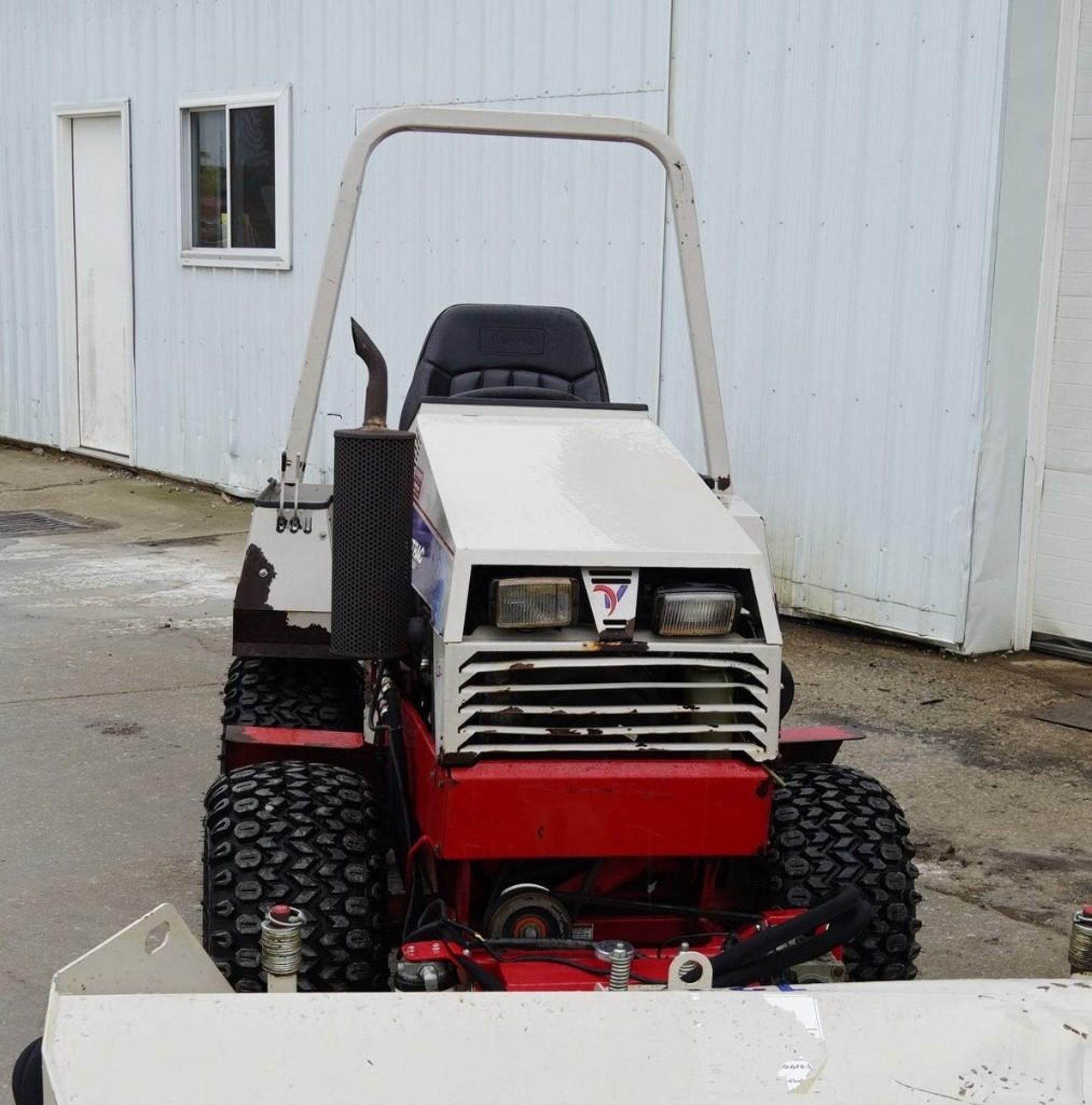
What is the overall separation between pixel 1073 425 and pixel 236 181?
649cm

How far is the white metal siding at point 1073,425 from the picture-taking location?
732 cm

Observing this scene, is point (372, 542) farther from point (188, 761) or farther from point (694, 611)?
point (188, 761)

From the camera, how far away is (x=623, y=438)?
3975 mm

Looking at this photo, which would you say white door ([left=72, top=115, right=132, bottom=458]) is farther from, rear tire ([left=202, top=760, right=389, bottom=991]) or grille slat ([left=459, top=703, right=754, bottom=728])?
grille slat ([left=459, top=703, right=754, bottom=728])

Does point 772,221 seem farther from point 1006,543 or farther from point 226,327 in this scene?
point 226,327

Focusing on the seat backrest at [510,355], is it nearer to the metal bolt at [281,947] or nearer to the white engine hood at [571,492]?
the white engine hood at [571,492]

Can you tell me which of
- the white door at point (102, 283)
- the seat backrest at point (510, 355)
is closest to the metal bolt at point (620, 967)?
the seat backrest at point (510, 355)

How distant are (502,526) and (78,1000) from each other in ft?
4.04

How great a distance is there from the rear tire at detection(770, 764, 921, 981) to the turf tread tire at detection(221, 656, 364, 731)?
4.97ft

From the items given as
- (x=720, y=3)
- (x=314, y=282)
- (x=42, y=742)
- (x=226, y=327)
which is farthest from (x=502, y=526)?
(x=226, y=327)

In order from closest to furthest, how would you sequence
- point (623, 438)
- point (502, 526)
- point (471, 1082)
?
point (471, 1082), point (502, 526), point (623, 438)

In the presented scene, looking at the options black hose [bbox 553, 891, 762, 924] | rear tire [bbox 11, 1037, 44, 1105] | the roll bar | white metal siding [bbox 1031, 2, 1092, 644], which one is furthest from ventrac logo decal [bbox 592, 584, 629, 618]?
white metal siding [bbox 1031, 2, 1092, 644]

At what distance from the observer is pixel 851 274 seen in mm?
7762

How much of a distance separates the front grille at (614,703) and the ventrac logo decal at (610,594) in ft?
0.29
